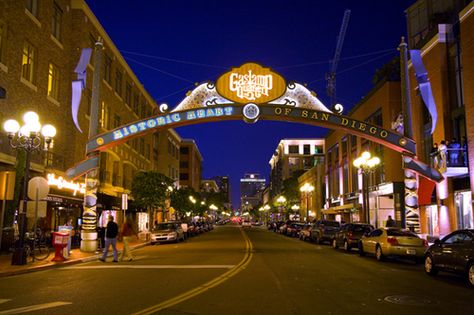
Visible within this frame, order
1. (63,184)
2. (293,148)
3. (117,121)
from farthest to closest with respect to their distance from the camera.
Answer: (293,148), (117,121), (63,184)

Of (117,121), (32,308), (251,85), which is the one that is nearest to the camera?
(32,308)

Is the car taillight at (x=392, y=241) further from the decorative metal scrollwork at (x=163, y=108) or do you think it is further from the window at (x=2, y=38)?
the window at (x=2, y=38)

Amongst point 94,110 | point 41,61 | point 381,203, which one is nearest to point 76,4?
point 41,61

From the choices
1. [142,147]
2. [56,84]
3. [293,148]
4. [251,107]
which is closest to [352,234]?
[251,107]

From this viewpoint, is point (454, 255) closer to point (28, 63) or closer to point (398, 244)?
point (398, 244)

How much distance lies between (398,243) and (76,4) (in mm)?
24704

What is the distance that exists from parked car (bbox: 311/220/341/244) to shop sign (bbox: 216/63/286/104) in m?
11.0

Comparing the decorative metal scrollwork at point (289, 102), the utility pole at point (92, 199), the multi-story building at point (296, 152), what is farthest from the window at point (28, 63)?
the multi-story building at point (296, 152)

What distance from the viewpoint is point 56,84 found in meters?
28.7

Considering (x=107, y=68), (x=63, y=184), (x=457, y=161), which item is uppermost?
(x=107, y=68)

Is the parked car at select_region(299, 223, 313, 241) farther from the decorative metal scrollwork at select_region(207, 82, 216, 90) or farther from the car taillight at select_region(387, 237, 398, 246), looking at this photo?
the car taillight at select_region(387, 237, 398, 246)

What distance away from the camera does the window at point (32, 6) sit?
24911 millimetres

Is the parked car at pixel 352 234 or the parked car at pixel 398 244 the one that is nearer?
the parked car at pixel 398 244

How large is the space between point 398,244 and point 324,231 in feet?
46.5
